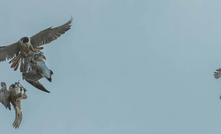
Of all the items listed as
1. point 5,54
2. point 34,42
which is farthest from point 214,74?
point 5,54

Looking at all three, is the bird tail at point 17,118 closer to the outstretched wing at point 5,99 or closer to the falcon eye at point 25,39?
the outstretched wing at point 5,99

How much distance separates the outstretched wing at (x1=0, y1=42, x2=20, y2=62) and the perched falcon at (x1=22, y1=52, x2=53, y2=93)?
1.17 m

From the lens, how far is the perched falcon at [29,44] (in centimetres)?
1580

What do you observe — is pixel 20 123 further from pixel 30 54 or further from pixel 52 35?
pixel 52 35

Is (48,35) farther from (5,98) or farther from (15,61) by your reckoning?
(5,98)

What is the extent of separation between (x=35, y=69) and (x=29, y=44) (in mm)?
1615

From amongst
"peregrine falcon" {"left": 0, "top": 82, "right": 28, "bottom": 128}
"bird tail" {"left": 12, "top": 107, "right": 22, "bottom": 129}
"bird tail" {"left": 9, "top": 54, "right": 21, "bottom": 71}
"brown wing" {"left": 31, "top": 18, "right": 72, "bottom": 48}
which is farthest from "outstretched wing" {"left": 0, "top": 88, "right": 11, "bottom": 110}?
"brown wing" {"left": 31, "top": 18, "right": 72, "bottom": 48}

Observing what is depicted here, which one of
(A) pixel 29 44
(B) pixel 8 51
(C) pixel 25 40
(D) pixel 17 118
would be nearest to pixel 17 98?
(D) pixel 17 118

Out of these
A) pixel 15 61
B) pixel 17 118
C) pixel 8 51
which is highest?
pixel 8 51

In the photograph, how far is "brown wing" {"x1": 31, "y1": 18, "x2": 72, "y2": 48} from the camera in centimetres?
1634

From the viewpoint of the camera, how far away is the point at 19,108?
637 inches

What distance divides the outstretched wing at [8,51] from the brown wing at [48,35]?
2.43 feet

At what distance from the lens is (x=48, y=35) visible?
653 inches

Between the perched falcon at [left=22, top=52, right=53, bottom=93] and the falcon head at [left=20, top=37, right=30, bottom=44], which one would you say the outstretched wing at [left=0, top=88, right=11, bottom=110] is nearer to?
the perched falcon at [left=22, top=52, right=53, bottom=93]
